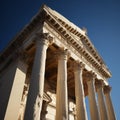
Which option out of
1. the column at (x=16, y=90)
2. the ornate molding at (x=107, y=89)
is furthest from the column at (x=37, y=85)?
the ornate molding at (x=107, y=89)

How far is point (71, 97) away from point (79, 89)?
23.2 feet

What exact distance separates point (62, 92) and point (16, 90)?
3.19 m

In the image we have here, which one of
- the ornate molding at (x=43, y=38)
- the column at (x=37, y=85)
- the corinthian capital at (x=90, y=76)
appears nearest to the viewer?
the column at (x=37, y=85)

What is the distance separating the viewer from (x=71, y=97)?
62.1 ft

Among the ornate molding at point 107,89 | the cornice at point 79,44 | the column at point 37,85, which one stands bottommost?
the column at point 37,85

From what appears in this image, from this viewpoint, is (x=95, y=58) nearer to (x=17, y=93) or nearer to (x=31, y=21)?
(x=31, y=21)

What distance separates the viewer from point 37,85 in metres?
8.62

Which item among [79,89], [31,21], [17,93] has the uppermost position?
[31,21]

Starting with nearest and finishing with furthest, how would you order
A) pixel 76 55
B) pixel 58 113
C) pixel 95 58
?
pixel 58 113 < pixel 76 55 < pixel 95 58

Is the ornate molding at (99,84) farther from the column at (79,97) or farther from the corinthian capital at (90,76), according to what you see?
the column at (79,97)

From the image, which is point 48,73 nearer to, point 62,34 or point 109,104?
point 62,34

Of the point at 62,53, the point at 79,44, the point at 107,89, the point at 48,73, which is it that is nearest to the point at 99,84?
the point at 107,89

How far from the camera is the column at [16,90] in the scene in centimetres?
1000

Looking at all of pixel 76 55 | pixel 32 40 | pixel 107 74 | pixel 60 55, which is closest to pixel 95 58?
pixel 107 74
